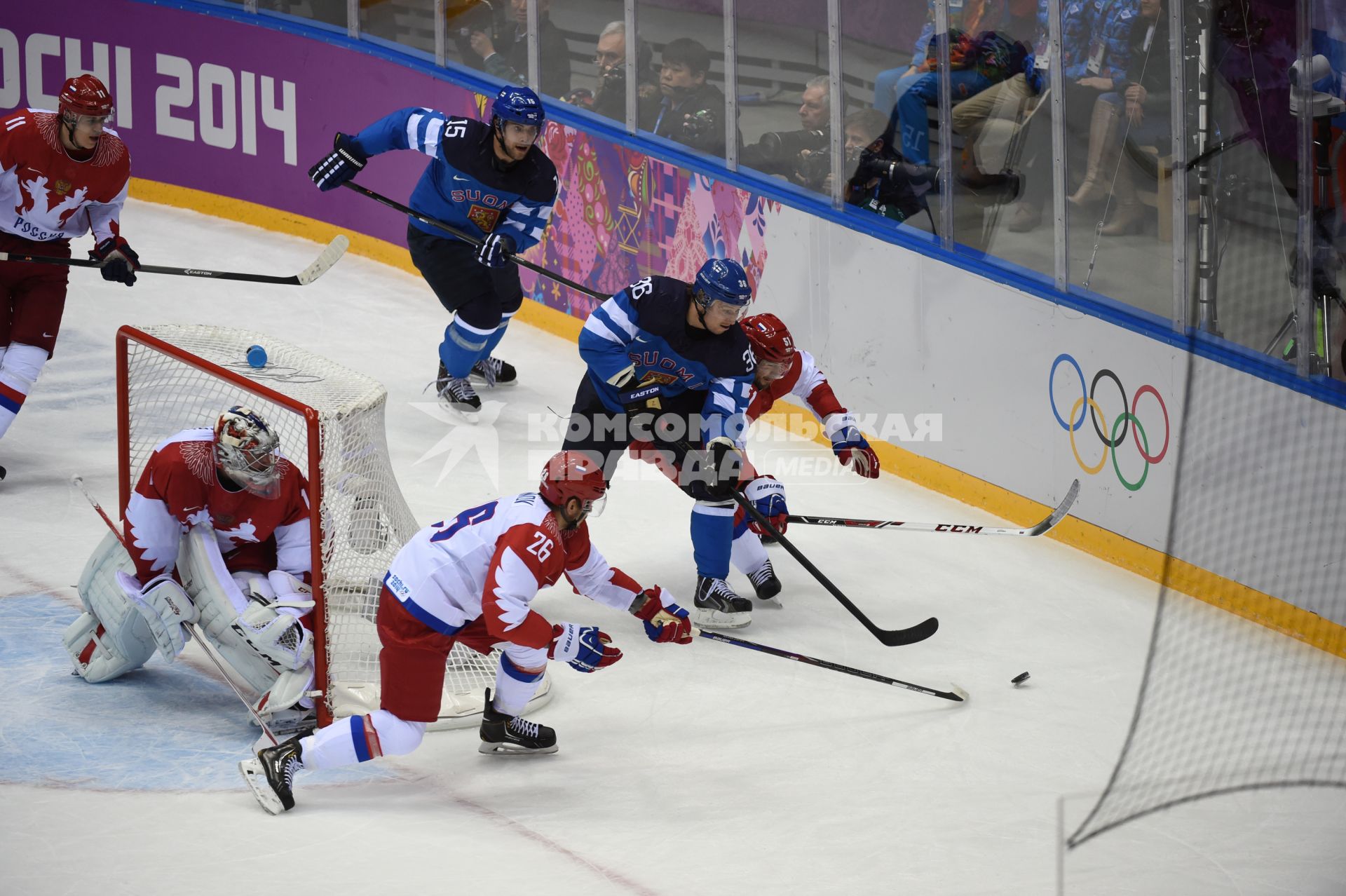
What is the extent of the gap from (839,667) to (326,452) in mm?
1425

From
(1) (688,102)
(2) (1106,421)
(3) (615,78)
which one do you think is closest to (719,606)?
(2) (1106,421)

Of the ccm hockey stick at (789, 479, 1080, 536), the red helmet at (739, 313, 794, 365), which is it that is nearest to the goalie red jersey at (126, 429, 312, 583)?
the red helmet at (739, 313, 794, 365)

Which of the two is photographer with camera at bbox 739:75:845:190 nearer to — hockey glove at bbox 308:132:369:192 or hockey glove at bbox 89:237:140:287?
hockey glove at bbox 308:132:369:192

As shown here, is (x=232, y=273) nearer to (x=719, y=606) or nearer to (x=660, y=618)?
(x=719, y=606)

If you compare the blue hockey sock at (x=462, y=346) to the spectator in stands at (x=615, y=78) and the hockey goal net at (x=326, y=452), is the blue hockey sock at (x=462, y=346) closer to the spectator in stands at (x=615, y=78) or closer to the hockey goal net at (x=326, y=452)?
the spectator in stands at (x=615, y=78)

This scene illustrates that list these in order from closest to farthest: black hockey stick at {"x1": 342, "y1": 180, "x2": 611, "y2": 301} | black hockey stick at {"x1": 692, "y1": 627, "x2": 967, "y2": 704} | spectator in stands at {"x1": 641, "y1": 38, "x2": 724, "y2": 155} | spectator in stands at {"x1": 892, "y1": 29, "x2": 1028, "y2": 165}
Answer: black hockey stick at {"x1": 692, "y1": 627, "x2": 967, "y2": 704}
spectator in stands at {"x1": 892, "y1": 29, "x2": 1028, "y2": 165}
black hockey stick at {"x1": 342, "y1": 180, "x2": 611, "y2": 301}
spectator in stands at {"x1": 641, "y1": 38, "x2": 724, "y2": 155}

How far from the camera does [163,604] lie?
3.97 m

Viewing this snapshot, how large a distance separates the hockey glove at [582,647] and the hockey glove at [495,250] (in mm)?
2598

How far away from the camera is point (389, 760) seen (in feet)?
13.2

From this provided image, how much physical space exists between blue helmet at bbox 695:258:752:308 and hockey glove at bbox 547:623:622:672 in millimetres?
1199

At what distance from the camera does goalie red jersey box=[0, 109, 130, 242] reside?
17.6ft

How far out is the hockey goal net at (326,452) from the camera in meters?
4.07

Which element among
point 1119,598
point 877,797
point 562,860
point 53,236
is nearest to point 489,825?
point 562,860

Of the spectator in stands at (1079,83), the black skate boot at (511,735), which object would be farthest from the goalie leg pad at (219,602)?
the spectator in stands at (1079,83)
